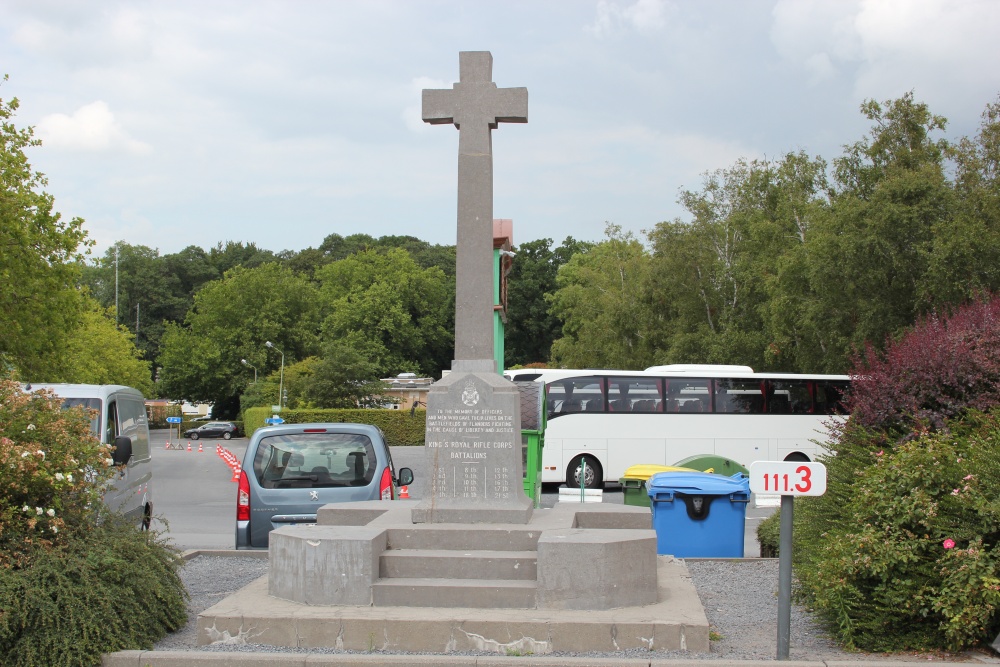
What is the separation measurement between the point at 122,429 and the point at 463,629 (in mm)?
7867

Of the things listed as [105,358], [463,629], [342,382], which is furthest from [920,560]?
[105,358]

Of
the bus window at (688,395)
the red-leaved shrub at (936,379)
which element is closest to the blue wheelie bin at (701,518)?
the red-leaved shrub at (936,379)

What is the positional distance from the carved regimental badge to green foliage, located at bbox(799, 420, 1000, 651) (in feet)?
10.9

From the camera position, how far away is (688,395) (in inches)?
1033

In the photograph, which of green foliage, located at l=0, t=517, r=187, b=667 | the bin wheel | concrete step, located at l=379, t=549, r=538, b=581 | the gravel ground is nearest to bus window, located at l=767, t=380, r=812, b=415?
the bin wheel

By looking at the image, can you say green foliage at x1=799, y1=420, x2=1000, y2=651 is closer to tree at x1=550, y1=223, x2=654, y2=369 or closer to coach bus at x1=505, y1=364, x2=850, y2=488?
coach bus at x1=505, y1=364, x2=850, y2=488

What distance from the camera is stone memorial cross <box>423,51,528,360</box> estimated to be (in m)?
9.70

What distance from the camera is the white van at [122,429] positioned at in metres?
12.6

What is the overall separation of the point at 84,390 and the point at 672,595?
8470mm

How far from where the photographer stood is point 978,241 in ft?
85.8

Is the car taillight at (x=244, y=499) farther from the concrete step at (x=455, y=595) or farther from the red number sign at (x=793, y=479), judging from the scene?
the red number sign at (x=793, y=479)

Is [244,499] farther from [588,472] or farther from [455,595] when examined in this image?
[588,472]

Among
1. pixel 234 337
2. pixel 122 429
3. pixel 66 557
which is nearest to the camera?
pixel 66 557

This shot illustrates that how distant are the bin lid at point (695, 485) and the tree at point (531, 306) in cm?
7262
